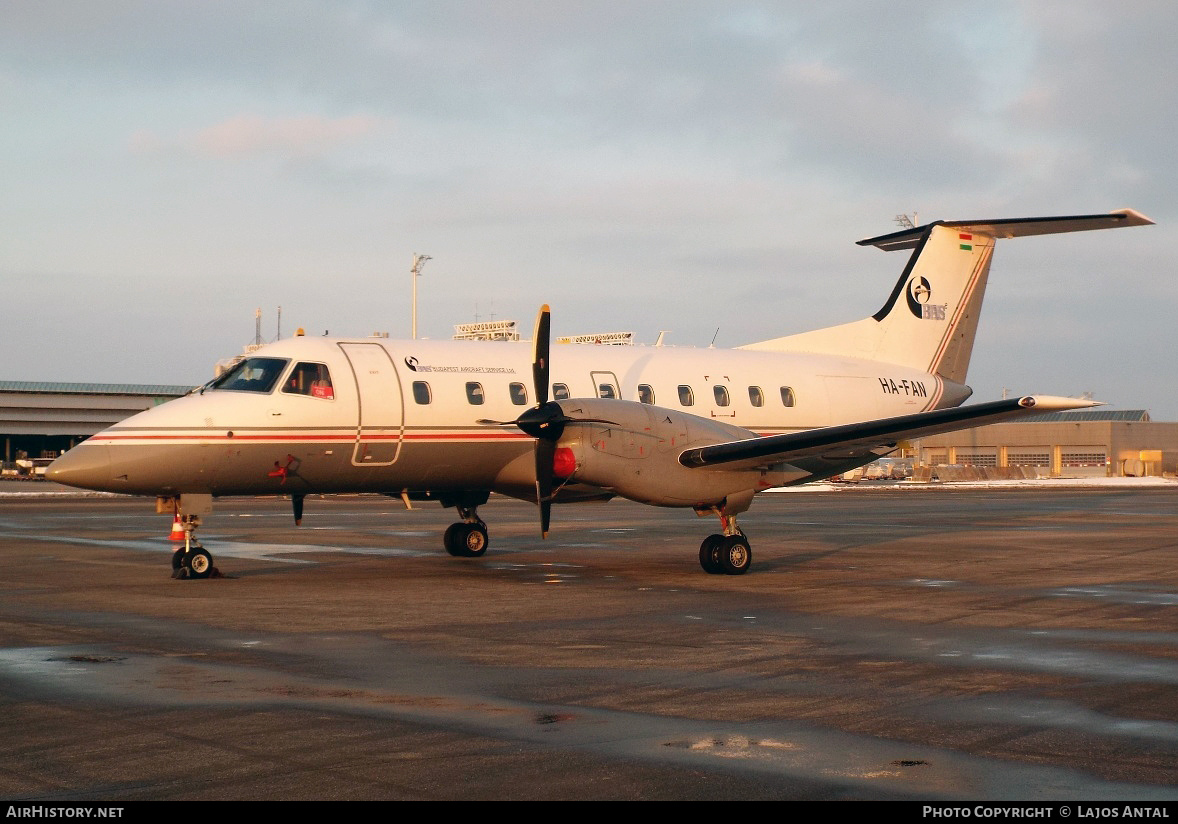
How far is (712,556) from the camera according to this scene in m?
17.4

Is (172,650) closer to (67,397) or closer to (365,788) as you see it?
(365,788)

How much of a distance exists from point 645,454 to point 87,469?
24.6 ft

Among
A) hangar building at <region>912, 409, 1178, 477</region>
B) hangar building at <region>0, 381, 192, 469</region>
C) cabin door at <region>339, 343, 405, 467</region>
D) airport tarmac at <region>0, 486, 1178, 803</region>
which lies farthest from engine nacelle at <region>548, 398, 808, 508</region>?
hangar building at <region>912, 409, 1178, 477</region>

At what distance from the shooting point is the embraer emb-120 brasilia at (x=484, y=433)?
16.4 meters

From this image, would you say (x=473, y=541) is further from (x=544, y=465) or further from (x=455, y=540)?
(x=544, y=465)

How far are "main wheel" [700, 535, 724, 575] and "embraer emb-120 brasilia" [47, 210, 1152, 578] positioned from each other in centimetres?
3

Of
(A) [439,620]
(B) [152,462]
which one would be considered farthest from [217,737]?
(B) [152,462]

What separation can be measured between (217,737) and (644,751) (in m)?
2.50

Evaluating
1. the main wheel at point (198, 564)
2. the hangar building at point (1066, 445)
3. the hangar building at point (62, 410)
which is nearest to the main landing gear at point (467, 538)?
the main wheel at point (198, 564)

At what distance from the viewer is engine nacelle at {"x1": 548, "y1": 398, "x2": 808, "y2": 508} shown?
1667 cm

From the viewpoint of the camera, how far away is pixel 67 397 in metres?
91.3

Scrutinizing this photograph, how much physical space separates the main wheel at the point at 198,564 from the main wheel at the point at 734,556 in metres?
7.20

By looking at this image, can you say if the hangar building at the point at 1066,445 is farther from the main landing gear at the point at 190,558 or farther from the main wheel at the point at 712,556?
the main landing gear at the point at 190,558

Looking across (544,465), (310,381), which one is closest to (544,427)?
(544,465)
